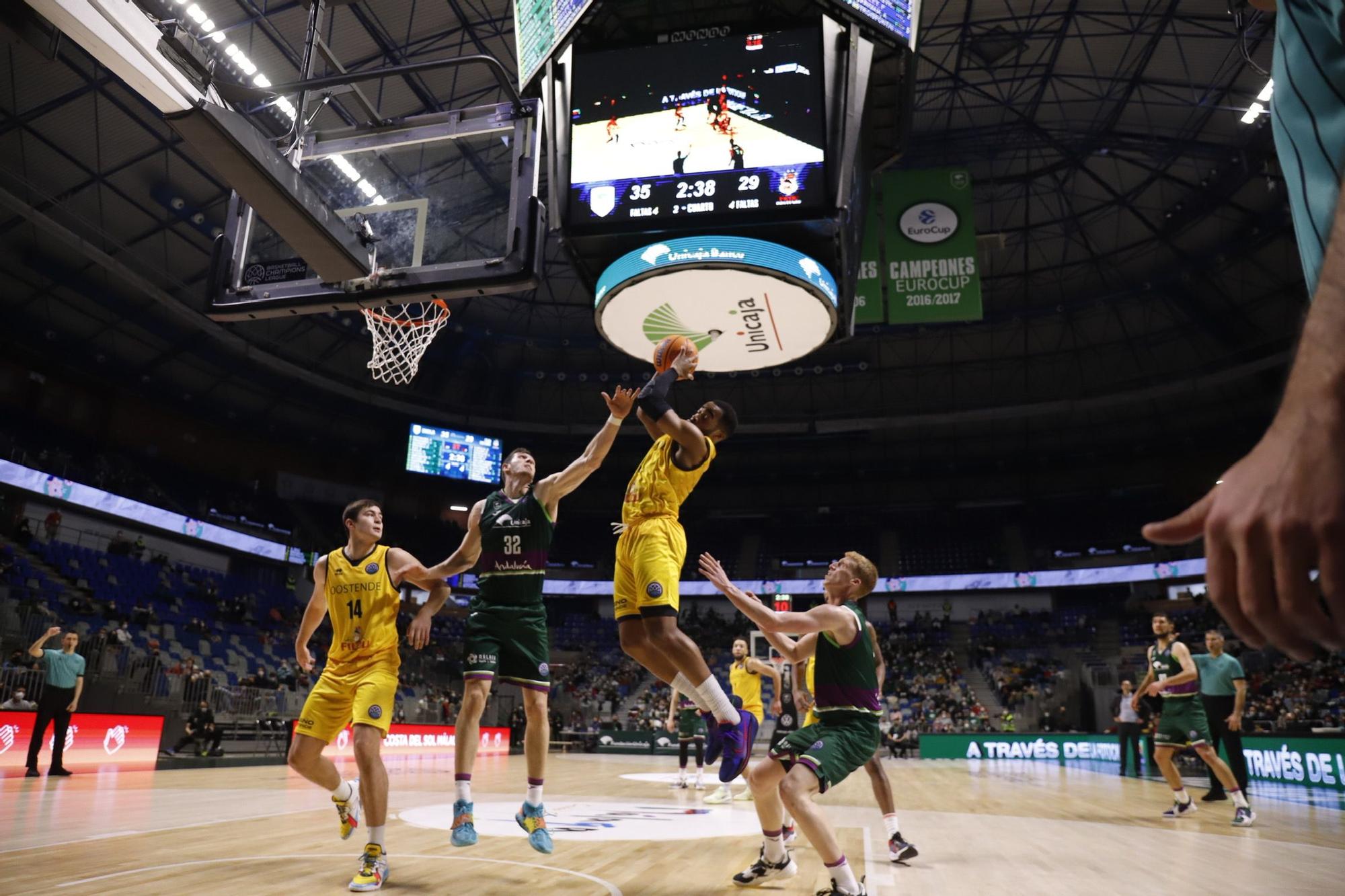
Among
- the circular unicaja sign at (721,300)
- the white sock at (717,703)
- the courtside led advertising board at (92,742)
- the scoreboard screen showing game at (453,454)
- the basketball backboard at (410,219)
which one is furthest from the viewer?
the scoreboard screen showing game at (453,454)

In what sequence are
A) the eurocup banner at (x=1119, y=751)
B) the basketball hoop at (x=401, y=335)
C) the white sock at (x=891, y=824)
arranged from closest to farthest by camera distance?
1. the white sock at (x=891, y=824)
2. the basketball hoop at (x=401, y=335)
3. the eurocup banner at (x=1119, y=751)

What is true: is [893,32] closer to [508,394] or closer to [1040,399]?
[1040,399]

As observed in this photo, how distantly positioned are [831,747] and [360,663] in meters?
2.89

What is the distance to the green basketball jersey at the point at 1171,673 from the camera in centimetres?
942

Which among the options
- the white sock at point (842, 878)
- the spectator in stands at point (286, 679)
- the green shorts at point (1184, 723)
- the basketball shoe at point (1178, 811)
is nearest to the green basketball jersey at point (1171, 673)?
the green shorts at point (1184, 723)

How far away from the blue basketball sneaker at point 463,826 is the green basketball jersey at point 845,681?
217 cm

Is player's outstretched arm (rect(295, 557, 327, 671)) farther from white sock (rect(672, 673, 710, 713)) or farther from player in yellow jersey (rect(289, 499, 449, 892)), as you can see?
white sock (rect(672, 673, 710, 713))

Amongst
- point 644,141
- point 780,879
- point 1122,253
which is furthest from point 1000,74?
point 780,879

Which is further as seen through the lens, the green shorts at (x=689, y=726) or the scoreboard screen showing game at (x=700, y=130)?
the green shorts at (x=689, y=726)

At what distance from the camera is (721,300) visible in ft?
31.5

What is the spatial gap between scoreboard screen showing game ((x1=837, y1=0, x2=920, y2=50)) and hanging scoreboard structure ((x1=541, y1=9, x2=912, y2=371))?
1.0 inches

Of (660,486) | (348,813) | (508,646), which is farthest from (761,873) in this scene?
(348,813)

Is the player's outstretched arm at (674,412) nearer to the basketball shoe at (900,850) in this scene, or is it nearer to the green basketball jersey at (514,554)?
the green basketball jersey at (514,554)

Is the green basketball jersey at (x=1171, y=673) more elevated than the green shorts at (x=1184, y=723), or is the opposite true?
the green basketball jersey at (x=1171, y=673)
